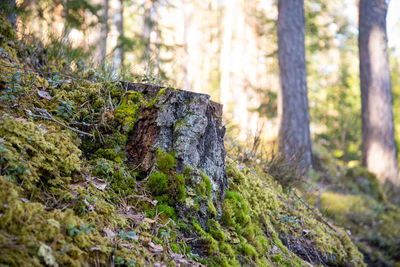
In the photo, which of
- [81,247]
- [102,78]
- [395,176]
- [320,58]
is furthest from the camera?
[320,58]

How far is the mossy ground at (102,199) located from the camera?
1640 mm

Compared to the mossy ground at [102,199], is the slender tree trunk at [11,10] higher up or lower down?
higher up

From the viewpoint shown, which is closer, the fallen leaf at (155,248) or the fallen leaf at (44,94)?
the fallen leaf at (155,248)

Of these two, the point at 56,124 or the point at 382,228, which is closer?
the point at 56,124

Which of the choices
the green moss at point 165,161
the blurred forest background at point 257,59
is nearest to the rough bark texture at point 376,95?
the blurred forest background at point 257,59

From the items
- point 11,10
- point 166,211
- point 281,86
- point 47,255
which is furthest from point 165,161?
point 281,86

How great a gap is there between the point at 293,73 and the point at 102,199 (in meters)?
7.57

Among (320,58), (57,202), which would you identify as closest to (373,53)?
(57,202)

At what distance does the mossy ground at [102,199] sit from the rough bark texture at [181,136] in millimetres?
87

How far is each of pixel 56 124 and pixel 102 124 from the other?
0.40 metres

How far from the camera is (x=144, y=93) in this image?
3.01 m

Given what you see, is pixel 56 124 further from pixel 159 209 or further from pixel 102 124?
pixel 159 209

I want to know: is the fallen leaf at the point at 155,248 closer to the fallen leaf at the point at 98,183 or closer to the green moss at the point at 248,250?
the fallen leaf at the point at 98,183

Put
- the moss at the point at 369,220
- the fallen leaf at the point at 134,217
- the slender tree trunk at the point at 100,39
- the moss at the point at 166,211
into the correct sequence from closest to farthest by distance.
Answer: the fallen leaf at the point at 134,217 < the moss at the point at 166,211 < the slender tree trunk at the point at 100,39 < the moss at the point at 369,220
